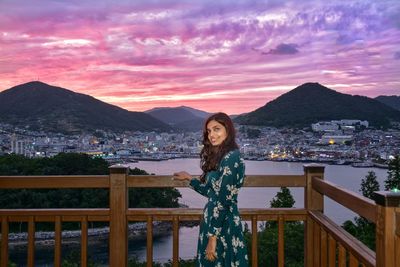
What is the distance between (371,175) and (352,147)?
3935cm

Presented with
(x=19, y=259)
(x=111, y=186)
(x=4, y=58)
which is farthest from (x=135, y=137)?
(x=111, y=186)

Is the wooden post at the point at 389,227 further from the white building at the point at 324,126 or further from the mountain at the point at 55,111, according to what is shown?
the white building at the point at 324,126

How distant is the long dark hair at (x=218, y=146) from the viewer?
8.08ft

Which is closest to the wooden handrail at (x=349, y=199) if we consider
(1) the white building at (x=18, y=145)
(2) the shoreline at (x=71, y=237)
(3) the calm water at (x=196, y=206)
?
(3) the calm water at (x=196, y=206)

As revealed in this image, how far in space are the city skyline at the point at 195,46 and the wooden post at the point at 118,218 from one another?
11908 millimetres

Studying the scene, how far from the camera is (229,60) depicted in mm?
37625

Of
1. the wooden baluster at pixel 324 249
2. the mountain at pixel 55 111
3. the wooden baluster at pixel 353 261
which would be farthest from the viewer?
the mountain at pixel 55 111

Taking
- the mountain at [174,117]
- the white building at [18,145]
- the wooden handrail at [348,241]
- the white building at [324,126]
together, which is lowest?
the white building at [18,145]

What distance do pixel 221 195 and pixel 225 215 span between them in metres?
0.11

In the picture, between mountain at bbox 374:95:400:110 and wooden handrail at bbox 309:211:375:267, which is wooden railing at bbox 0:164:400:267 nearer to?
wooden handrail at bbox 309:211:375:267

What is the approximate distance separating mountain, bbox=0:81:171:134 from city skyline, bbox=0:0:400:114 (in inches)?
404

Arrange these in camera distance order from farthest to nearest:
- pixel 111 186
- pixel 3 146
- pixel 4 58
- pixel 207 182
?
1. pixel 3 146
2. pixel 4 58
3. pixel 111 186
4. pixel 207 182

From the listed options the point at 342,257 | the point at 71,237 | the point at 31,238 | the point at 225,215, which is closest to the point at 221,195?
the point at 225,215

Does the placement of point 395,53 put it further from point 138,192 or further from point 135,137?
point 135,137
